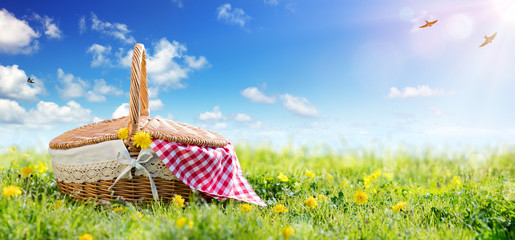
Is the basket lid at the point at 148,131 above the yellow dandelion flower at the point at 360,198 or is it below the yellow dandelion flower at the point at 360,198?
above

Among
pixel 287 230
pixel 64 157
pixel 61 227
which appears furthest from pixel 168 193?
pixel 287 230

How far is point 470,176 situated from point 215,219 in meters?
5.04

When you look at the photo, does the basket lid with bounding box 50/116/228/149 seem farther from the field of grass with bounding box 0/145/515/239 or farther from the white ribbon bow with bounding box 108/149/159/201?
the field of grass with bounding box 0/145/515/239

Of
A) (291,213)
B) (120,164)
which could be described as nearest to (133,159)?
(120,164)

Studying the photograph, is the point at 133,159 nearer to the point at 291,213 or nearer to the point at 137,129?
the point at 137,129

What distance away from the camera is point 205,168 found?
345cm

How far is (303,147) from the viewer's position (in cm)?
685

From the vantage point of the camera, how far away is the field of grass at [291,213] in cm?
220

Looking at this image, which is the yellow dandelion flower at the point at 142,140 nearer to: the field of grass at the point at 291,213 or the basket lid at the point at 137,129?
the basket lid at the point at 137,129

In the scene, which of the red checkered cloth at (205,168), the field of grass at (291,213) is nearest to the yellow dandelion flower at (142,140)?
the red checkered cloth at (205,168)

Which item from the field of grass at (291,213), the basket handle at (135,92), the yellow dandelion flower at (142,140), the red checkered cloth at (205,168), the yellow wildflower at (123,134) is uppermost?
the basket handle at (135,92)

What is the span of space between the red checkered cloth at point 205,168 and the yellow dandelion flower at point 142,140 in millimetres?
47

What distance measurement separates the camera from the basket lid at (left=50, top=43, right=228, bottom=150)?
10.7 ft

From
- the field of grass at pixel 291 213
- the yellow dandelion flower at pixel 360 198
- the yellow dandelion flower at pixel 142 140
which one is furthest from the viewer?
the yellow dandelion flower at pixel 360 198
